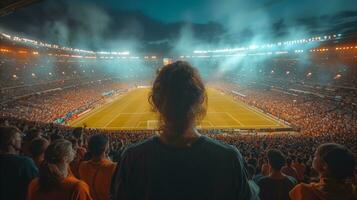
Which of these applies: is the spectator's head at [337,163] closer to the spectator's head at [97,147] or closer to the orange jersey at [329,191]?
the orange jersey at [329,191]

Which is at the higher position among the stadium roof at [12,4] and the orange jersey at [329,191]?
the stadium roof at [12,4]

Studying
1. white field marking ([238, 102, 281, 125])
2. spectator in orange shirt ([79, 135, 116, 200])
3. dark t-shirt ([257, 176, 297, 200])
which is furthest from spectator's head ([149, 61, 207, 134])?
white field marking ([238, 102, 281, 125])

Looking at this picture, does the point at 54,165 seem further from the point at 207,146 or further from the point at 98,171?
the point at 207,146

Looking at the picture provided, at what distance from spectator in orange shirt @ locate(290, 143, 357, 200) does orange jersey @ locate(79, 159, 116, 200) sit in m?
2.51

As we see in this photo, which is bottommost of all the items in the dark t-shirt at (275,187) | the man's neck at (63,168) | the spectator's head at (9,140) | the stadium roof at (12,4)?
the dark t-shirt at (275,187)

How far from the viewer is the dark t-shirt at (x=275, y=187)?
451cm

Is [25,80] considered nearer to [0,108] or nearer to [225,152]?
[0,108]

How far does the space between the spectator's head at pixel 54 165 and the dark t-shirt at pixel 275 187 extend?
2.91 m

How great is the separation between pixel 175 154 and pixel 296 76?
264 feet

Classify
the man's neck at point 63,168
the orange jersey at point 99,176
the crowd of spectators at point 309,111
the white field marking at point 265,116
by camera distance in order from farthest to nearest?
the white field marking at point 265,116
the crowd of spectators at point 309,111
the orange jersey at point 99,176
the man's neck at point 63,168

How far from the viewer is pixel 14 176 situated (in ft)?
11.7

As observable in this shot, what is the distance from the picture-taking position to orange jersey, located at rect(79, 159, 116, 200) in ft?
13.4

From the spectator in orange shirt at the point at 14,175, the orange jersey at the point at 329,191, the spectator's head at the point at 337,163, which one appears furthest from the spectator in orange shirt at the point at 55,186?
the spectator's head at the point at 337,163

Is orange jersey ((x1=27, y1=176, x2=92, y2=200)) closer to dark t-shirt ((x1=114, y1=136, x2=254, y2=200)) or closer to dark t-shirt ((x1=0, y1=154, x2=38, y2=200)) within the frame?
dark t-shirt ((x1=0, y1=154, x2=38, y2=200))
